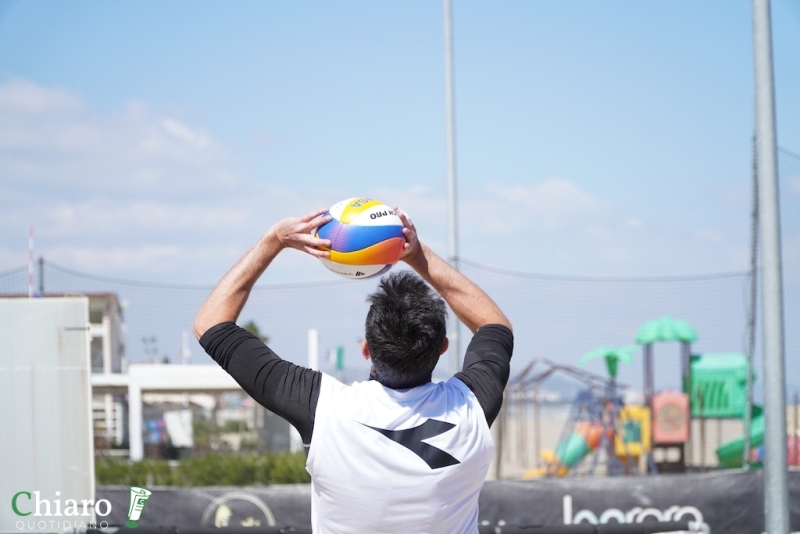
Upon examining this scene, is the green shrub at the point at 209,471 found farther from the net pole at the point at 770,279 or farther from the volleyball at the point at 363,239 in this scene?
the volleyball at the point at 363,239

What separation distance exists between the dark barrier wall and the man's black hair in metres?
5.21

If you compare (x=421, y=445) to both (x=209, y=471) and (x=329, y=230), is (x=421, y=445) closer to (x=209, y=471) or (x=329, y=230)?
(x=329, y=230)

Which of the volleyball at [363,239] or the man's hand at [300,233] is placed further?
the volleyball at [363,239]

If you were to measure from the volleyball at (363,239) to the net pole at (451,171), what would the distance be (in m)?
6.21

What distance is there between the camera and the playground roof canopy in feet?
52.6

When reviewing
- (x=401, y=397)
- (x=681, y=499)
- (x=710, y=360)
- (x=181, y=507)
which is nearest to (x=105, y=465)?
(x=181, y=507)

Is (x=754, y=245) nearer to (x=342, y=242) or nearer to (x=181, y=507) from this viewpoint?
(x=181, y=507)

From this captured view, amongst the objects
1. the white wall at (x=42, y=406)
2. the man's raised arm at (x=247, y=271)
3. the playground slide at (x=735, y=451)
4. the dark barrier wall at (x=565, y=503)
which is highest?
the man's raised arm at (x=247, y=271)

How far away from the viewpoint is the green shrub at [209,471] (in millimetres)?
12820

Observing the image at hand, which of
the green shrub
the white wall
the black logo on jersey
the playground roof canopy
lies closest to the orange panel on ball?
the black logo on jersey

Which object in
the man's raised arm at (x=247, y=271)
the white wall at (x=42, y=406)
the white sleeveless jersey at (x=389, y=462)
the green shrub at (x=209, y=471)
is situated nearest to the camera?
the white sleeveless jersey at (x=389, y=462)

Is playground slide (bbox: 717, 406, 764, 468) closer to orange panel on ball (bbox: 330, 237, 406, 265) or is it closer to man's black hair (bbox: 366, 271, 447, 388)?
orange panel on ball (bbox: 330, 237, 406, 265)

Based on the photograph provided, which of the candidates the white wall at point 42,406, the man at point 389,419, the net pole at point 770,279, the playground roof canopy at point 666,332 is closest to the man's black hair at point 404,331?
the man at point 389,419

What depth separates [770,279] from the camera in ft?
17.7
